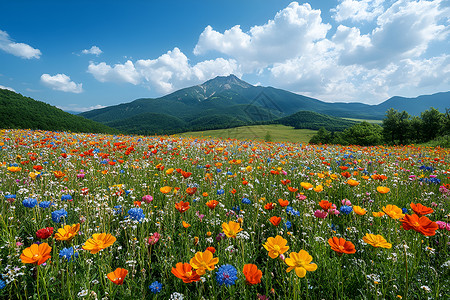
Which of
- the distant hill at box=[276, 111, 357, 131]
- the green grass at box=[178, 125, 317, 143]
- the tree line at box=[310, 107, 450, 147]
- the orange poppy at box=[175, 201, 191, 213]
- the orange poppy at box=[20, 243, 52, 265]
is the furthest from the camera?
the distant hill at box=[276, 111, 357, 131]

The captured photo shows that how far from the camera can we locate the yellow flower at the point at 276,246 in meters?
1.33

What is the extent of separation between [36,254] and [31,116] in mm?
41668

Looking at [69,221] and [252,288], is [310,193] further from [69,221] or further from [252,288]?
[69,221]

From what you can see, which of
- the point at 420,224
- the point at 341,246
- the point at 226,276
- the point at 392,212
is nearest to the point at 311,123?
the point at 392,212

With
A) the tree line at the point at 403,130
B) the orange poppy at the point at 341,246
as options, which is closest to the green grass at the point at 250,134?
the tree line at the point at 403,130

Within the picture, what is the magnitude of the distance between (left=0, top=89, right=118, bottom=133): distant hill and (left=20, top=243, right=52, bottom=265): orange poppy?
115 ft

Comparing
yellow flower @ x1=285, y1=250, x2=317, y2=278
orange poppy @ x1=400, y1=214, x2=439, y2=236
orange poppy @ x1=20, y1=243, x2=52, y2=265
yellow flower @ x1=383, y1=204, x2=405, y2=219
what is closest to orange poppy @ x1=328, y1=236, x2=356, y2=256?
yellow flower @ x1=285, y1=250, x2=317, y2=278

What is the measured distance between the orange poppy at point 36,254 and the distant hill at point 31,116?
1382 inches

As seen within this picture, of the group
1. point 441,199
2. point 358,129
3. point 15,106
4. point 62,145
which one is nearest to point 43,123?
point 15,106

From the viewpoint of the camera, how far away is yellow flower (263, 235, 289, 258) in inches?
52.5

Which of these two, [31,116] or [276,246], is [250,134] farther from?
[31,116]

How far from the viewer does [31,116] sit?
30.6 m

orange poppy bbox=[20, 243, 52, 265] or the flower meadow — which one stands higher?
orange poppy bbox=[20, 243, 52, 265]

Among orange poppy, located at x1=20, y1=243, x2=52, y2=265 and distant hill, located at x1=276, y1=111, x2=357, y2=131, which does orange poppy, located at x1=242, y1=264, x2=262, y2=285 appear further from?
distant hill, located at x1=276, y1=111, x2=357, y2=131
